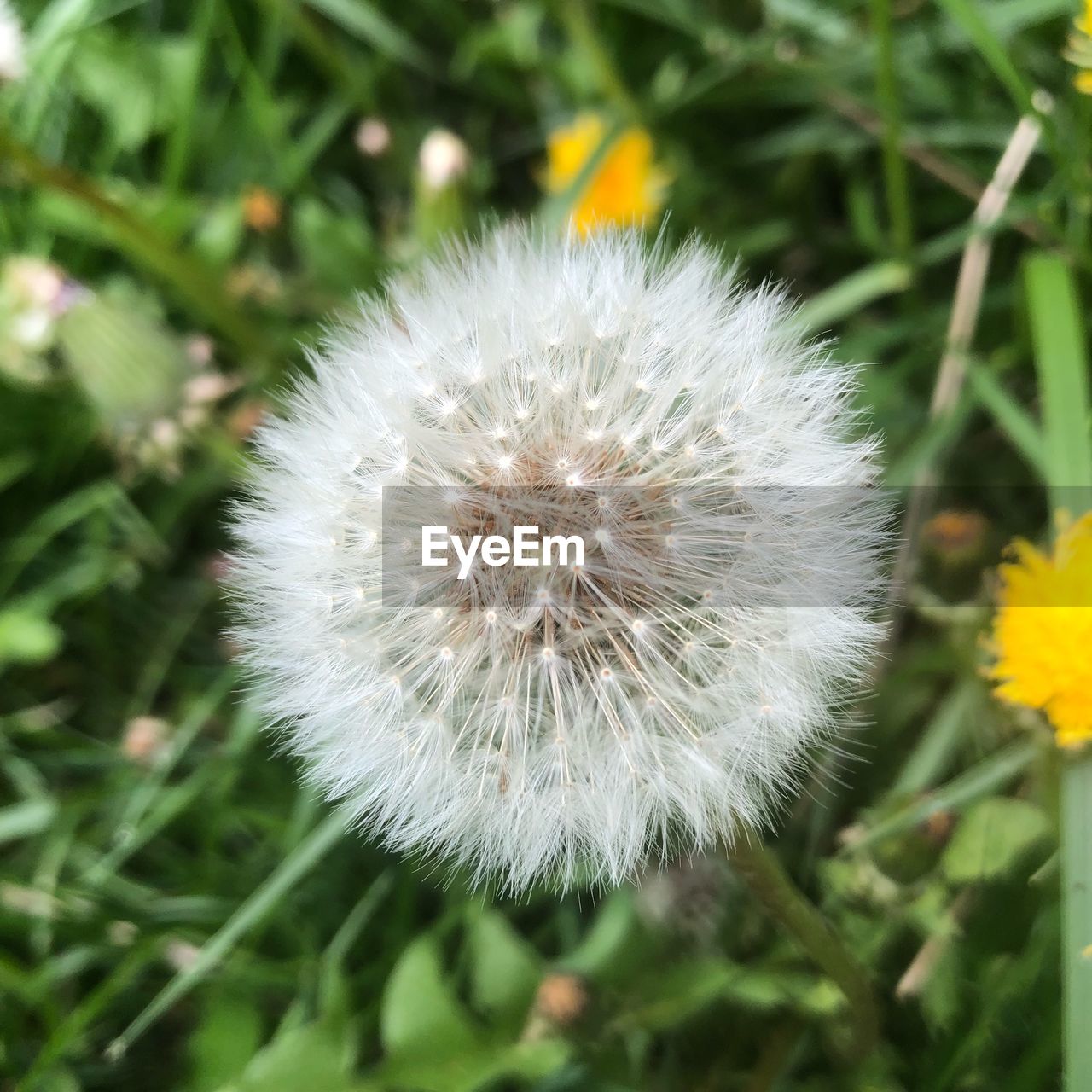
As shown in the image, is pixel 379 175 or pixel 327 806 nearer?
pixel 327 806

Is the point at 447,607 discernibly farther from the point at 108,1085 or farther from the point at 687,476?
the point at 108,1085

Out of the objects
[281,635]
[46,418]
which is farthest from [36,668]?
[281,635]

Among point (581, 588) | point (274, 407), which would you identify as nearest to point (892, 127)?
point (581, 588)

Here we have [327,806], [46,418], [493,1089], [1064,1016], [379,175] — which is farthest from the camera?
[379,175]

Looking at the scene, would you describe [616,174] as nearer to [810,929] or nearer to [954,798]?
[954,798]

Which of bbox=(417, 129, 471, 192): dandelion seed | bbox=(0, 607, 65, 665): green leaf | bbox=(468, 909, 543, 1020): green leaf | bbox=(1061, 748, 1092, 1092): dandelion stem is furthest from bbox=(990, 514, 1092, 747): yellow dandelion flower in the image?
bbox=(0, 607, 65, 665): green leaf

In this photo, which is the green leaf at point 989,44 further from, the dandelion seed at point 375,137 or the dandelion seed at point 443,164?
the dandelion seed at point 375,137

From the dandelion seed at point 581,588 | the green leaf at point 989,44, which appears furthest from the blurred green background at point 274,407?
the dandelion seed at point 581,588
